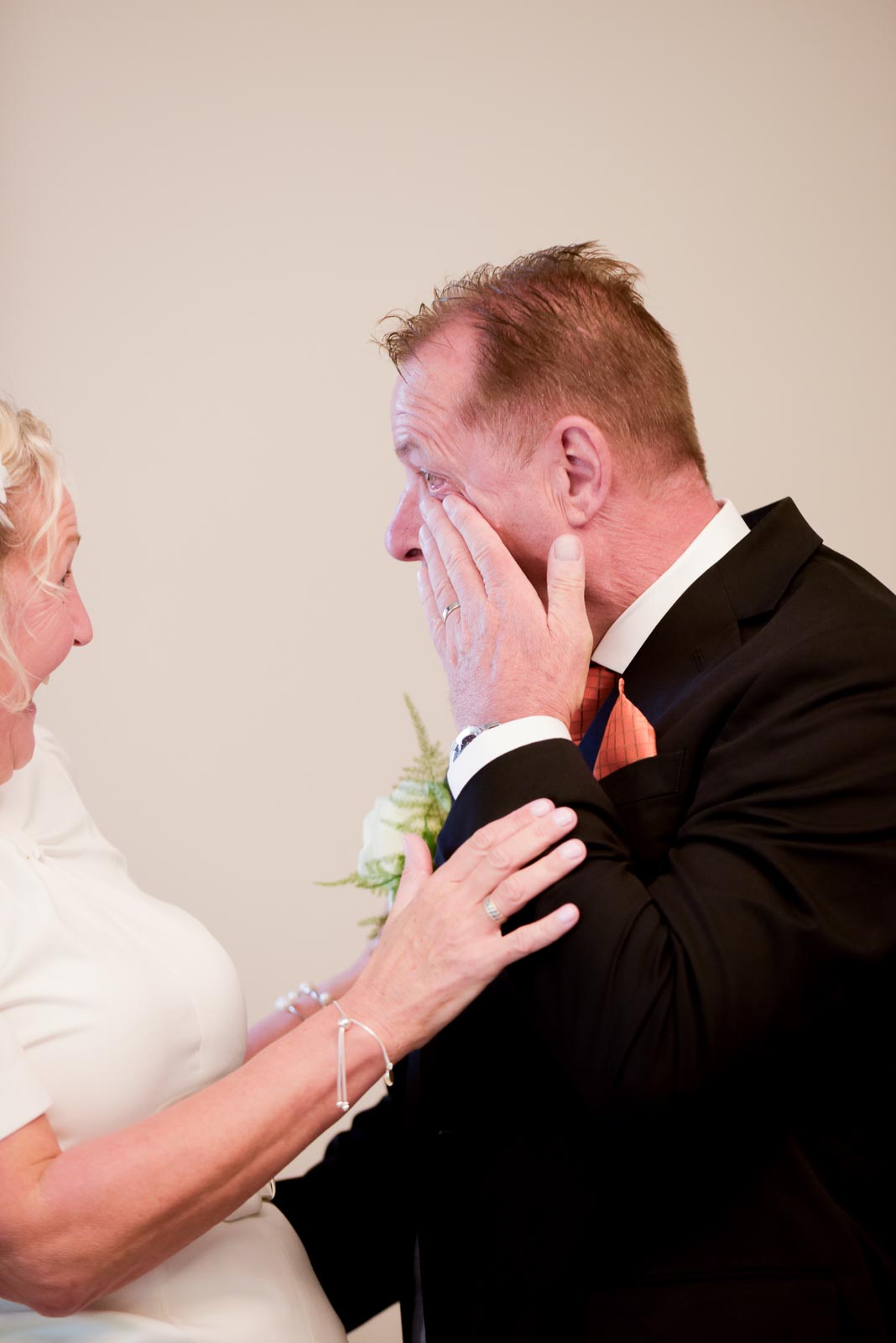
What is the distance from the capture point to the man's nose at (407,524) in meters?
1.71

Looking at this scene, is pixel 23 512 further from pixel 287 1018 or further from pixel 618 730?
pixel 287 1018

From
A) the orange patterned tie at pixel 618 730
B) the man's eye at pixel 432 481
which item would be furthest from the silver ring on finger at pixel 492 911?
the man's eye at pixel 432 481

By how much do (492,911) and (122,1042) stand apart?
49cm

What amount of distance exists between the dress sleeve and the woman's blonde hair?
0.43 metres

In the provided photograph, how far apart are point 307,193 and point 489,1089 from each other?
2.51m

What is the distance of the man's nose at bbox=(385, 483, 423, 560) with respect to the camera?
1.71m

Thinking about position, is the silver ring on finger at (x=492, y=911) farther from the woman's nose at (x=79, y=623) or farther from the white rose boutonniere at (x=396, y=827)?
the woman's nose at (x=79, y=623)

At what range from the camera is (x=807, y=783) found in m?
1.20

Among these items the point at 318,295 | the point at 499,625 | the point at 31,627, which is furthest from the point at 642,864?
the point at 318,295

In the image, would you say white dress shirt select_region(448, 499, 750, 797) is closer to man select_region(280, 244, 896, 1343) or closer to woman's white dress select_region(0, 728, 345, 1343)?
man select_region(280, 244, 896, 1343)

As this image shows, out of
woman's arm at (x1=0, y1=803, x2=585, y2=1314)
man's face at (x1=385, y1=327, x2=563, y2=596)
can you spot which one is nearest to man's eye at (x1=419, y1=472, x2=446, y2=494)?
man's face at (x1=385, y1=327, x2=563, y2=596)

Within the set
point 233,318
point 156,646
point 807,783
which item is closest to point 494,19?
point 233,318

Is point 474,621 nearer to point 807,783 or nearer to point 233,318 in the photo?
point 807,783

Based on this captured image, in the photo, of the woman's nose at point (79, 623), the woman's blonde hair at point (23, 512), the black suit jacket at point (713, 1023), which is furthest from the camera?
the woman's nose at point (79, 623)
